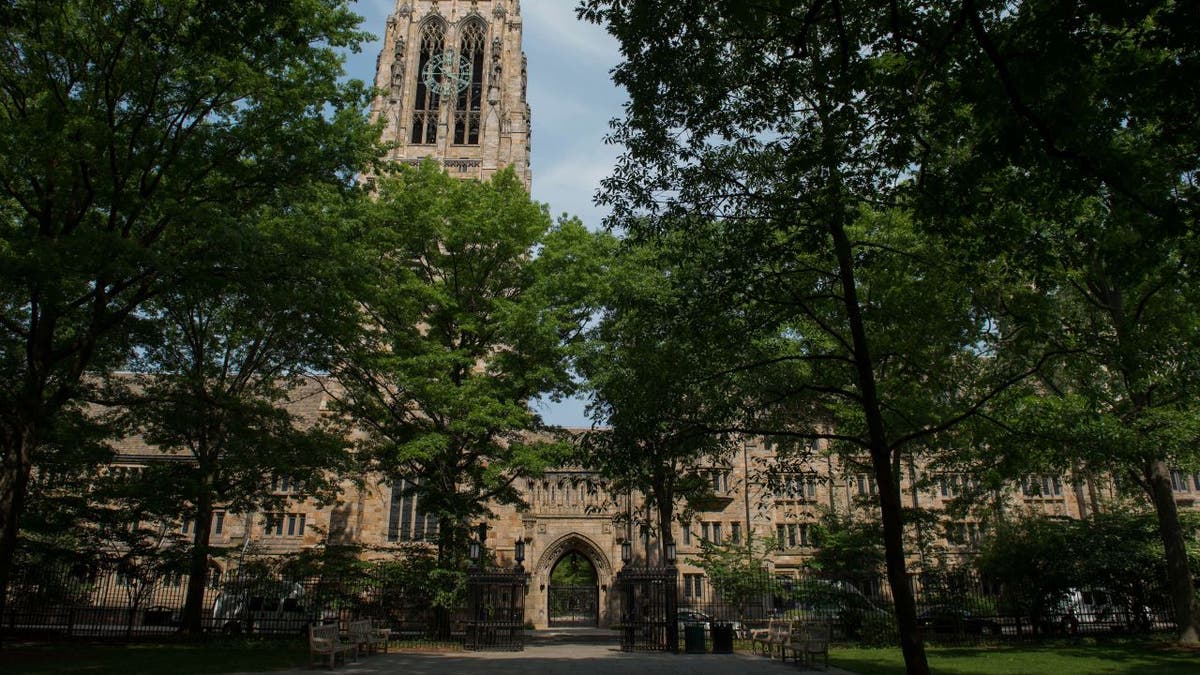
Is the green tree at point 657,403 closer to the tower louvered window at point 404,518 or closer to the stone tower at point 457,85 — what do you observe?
the tower louvered window at point 404,518

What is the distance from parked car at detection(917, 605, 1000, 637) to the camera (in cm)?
2152

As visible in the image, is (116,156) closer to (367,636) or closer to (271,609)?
(367,636)

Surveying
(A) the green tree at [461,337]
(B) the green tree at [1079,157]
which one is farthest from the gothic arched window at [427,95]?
(B) the green tree at [1079,157]

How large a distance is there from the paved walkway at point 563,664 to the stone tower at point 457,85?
28.7 metres

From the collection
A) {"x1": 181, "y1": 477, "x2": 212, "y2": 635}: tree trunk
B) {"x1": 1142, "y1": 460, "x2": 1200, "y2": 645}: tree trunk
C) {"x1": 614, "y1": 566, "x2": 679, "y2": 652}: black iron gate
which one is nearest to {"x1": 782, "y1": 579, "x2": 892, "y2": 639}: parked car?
{"x1": 614, "y1": 566, "x2": 679, "y2": 652}: black iron gate

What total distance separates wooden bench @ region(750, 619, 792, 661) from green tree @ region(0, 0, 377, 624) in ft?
46.6

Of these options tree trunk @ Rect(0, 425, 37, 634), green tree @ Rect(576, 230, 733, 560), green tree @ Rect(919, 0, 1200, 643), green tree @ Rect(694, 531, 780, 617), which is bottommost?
green tree @ Rect(694, 531, 780, 617)

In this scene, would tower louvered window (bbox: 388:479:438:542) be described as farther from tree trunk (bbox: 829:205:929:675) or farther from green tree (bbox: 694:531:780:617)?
tree trunk (bbox: 829:205:929:675)

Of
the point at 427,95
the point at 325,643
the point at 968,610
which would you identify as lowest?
the point at 325,643

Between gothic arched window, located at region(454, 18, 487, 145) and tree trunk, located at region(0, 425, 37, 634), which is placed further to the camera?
gothic arched window, located at region(454, 18, 487, 145)

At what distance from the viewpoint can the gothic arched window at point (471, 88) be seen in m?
46.7

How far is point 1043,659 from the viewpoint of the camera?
1619 cm

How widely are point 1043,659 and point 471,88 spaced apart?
43.2 meters

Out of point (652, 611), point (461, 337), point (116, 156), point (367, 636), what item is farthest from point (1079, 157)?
point (461, 337)
